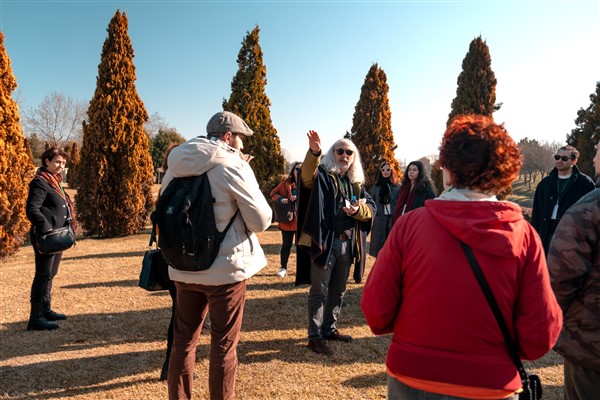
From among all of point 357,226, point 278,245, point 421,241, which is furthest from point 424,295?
point 278,245

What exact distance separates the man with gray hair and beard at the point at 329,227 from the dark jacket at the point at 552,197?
9.15 feet

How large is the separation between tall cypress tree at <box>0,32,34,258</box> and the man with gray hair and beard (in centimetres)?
821

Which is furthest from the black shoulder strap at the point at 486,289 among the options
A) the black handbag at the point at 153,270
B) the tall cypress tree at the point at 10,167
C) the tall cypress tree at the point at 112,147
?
the tall cypress tree at the point at 112,147

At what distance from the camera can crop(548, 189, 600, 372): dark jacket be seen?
70.4 inches

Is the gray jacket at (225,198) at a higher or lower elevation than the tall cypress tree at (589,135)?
lower

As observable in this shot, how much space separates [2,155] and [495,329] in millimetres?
10431

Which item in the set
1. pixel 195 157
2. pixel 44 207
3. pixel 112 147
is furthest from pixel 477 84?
pixel 195 157

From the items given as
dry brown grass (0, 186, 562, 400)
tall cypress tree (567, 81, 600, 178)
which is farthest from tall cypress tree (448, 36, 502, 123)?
dry brown grass (0, 186, 562, 400)

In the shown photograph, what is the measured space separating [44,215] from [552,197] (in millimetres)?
6425

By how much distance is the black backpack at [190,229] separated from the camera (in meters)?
2.40

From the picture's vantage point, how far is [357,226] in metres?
4.11

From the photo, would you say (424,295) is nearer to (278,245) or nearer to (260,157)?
(278,245)

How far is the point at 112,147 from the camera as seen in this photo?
1193cm

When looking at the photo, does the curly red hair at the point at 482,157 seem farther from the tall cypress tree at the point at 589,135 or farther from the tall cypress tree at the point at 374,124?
the tall cypress tree at the point at 589,135
